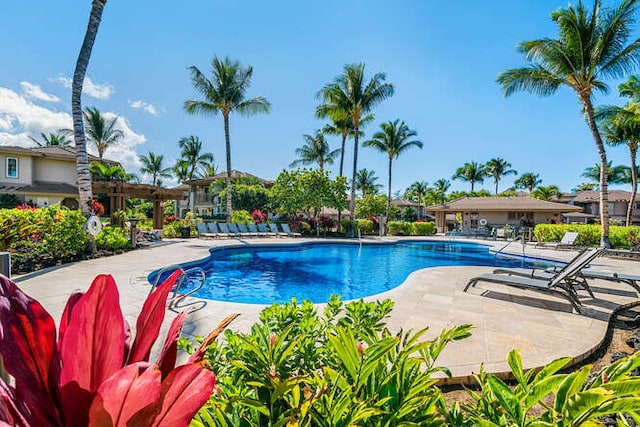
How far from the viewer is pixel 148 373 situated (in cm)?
45

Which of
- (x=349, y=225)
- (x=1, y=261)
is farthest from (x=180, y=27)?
(x=349, y=225)

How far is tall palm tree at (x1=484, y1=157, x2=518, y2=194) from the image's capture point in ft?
171

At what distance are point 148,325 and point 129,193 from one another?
21525 millimetres

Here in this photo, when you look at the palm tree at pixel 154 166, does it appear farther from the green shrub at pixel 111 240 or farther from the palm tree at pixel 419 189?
the palm tree at pixel 419 189

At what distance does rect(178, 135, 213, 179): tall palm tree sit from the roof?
30666mm

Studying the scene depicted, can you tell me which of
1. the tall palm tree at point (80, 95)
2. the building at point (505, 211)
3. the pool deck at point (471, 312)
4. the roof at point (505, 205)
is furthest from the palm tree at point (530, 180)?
the tall palm tree at point (80, 95)

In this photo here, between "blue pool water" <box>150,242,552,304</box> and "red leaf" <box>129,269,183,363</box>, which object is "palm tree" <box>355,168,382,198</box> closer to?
"blue pool water" <box>150,242,552,304</box>

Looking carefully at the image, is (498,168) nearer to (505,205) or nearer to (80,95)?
(505,205)

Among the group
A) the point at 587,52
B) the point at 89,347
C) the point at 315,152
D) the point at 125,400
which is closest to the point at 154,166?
the point at 315,152

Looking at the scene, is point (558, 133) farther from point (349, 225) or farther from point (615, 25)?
point (349, 225)

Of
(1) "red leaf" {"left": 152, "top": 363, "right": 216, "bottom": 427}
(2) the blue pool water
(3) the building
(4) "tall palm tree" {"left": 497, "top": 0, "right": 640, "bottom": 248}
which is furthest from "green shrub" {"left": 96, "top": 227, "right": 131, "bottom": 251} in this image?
(3) the building

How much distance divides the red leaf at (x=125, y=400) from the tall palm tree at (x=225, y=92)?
21.7 m

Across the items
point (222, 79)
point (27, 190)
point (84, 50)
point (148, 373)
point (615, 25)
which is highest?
point (222, 79)

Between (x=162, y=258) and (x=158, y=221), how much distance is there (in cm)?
1193
